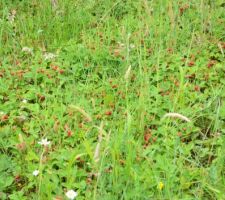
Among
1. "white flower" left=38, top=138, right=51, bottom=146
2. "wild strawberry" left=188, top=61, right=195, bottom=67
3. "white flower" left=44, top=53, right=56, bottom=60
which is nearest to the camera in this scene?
"white flower" left=38, top=138, right=51, bottom=146

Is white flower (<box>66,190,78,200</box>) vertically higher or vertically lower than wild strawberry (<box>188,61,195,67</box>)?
lower

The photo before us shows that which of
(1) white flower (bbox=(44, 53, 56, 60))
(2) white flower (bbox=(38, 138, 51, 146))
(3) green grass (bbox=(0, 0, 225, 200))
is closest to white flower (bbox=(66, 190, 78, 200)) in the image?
(3) green grass (bbox=(0, 0, 225, 200))

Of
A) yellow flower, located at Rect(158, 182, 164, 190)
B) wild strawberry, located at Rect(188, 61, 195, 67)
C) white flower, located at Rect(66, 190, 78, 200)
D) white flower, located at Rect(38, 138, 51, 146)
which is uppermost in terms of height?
wild strawberry, located at Rect(188, 61, 195, 67)

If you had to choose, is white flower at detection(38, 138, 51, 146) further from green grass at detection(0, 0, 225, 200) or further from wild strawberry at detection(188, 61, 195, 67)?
wild strawberry at detection(188, 61, 195, 67)

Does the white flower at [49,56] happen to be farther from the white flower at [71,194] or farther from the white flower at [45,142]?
the white flower at [71,194]

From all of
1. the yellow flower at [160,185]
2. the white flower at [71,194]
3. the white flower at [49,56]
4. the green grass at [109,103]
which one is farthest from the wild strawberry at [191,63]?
the white flower at [71,194]

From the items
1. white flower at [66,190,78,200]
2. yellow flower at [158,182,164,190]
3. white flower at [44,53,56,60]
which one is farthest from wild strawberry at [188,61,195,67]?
white flower at [66,190,78,200]

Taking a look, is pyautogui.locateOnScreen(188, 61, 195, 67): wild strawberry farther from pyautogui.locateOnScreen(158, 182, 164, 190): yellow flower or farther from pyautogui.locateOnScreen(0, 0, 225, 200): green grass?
pyautogui.locateOnScreen(158, 182, 164, 190): yellow flower

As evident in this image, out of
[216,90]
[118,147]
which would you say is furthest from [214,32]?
[118,147]

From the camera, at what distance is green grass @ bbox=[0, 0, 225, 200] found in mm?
2189

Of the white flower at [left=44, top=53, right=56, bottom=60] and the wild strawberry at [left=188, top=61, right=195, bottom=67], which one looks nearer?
the wild strawberry at [left=188, top=61, right=195, bottom=67]

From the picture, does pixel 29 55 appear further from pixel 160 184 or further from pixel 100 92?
pixel 160 184

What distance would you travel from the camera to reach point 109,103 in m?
2.89

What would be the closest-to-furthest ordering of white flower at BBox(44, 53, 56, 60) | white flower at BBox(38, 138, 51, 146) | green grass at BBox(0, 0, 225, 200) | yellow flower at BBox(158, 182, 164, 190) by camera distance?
yellow flower at BBox(158, 182, 164, 190), green grass at BBox(0, 0, 225, 200), white flower at BBox(38, 138, 51, 146), white flower at BBox(44, 53, 56, 60)
